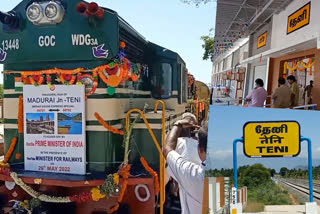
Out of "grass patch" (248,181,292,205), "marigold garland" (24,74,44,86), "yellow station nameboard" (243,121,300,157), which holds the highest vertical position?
"marigold garland" (24,74,44,86)

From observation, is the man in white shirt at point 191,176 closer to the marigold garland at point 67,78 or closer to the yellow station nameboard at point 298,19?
the marigold garland at point 67,78

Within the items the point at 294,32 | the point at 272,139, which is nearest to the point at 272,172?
the point at 272,139

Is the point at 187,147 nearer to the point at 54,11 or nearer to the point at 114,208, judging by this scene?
the point at 114,208

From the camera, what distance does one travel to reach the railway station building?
232 cm

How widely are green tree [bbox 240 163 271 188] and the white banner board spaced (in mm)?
1580

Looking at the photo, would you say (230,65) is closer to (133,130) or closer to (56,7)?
(133,130)

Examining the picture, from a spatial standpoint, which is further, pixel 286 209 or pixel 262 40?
pixel 262 40

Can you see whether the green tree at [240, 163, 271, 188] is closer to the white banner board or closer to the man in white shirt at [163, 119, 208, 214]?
the man in white shirt at [163, 119, 208, 214]

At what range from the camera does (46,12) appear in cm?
242

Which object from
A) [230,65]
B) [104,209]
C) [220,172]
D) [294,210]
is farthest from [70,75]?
[294,210]

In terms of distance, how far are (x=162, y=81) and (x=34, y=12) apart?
1370mm

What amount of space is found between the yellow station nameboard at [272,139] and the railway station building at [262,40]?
93cm

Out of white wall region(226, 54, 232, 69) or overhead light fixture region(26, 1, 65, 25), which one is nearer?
overhead light fixture region(26, 1, 65, 25)

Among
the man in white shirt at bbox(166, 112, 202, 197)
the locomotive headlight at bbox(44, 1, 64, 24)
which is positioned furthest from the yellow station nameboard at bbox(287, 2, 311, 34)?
the locomotive headlight at bbox(44, 1, 64, 24)
